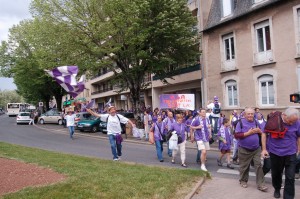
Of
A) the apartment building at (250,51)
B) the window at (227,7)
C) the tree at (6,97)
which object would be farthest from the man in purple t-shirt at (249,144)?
the tree at (6,97)

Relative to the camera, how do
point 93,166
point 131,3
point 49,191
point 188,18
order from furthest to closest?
point 188,18 < point 131,3 < point 93,166 < point 49,191

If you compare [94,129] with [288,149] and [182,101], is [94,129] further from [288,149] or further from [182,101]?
[288,149]

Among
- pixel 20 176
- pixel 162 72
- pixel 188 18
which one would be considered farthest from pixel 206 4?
pixel 20 176

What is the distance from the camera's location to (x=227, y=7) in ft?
76.6

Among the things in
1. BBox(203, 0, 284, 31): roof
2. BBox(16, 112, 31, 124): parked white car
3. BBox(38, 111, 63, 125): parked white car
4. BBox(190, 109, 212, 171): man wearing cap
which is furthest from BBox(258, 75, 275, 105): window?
BBox(16, 112, 31, 124): parked white car

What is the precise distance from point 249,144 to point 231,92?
16.3 metres

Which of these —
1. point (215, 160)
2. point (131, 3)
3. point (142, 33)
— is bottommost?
point (215, 160)

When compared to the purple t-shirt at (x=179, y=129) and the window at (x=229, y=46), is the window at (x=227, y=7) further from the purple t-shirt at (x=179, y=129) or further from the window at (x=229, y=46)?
the purple t-shirt at (x=179, y=129)

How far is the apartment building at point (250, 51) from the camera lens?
1889cm

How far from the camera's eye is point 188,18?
74.4ft

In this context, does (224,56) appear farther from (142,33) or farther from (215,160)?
(215,160)

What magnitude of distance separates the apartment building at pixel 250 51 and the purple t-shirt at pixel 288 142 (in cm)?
1288

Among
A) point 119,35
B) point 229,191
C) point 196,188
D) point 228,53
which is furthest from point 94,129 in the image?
point 229,191

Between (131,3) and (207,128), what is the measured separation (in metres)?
13.0
